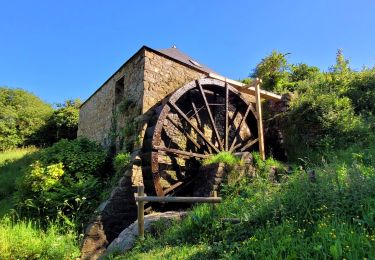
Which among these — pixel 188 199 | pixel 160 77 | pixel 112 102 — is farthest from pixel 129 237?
pixel 112 102

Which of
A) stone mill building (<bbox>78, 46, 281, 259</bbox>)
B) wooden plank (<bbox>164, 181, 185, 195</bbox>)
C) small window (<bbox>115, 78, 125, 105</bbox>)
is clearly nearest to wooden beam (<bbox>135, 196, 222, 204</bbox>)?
stone mill building (<bbox>78, 46, 281, 259</bbox>)

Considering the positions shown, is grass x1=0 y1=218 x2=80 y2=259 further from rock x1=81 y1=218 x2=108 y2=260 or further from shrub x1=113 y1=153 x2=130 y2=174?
shrub x1=113 y1=153 x2=130 y2=174

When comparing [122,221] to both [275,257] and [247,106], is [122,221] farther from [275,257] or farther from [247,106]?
[247,106]

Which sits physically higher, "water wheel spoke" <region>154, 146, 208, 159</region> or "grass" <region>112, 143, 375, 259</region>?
"water wheel spoke" <region>154, 146, 208, 159</region>

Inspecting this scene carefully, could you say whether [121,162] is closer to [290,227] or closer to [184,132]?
[184,132]

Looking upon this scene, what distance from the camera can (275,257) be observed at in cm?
291

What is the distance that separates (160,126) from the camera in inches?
278

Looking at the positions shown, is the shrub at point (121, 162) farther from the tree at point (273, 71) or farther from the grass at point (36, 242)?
the tree at point (273, 71)

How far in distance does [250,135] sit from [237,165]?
9.14ft

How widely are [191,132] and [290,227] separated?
5178 mm

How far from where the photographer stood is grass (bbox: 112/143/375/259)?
289 centimetres

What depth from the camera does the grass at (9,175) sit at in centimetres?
786

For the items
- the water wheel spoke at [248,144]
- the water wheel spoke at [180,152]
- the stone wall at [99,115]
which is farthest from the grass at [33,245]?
the water wheel spoke at [248,144]

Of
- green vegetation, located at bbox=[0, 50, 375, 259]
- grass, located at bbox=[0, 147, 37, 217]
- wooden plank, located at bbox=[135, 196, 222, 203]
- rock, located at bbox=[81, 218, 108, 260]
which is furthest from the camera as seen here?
grass, located at bbox=[0, 147, 37, 217]
